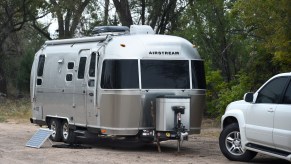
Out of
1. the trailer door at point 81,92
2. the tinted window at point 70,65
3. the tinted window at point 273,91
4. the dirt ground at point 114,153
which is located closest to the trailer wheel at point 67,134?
the dirt ground at point 114,153

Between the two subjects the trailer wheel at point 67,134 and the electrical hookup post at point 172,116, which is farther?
the trailer wheel at point 67,134

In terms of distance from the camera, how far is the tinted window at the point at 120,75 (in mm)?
13367

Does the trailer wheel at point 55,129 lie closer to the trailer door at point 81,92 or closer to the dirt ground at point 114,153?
the dirt ground at point 114,153

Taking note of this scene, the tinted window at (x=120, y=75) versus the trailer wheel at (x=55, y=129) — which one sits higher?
the tinted window at (x=120, y=75)

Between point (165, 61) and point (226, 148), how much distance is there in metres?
2.79

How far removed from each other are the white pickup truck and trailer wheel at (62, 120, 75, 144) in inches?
175

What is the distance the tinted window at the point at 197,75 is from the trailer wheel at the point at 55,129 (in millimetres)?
4115

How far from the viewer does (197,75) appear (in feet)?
46.6

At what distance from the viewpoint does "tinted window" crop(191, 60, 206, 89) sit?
1413cm

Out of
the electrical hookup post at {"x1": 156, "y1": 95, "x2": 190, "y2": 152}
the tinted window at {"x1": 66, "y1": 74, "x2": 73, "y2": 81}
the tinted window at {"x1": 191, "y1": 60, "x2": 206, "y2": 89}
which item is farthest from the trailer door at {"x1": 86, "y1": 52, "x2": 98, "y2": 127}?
the tinted window at {"x1": 191, "y1": 60, "x2": 206, "y2": 89}

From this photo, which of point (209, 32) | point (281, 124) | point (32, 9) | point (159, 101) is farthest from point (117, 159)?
point (32, 9)

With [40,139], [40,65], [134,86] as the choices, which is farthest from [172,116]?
[40,65]

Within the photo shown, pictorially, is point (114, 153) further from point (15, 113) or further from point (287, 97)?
point (15, 113)

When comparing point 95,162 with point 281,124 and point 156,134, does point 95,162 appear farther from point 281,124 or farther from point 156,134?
point 281,124
